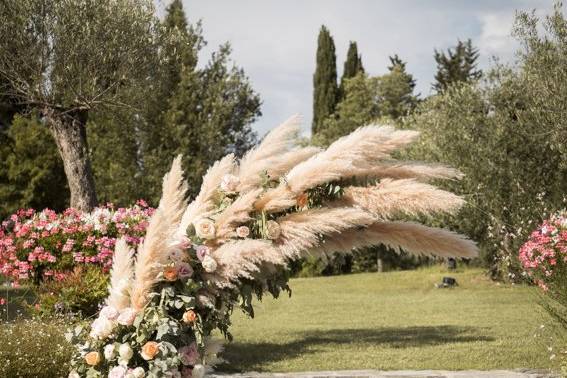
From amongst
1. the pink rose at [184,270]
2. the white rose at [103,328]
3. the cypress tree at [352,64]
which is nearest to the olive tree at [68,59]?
the white rose at [103,328]

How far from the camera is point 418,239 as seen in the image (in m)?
2.29

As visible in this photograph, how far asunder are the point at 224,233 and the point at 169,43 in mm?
17970

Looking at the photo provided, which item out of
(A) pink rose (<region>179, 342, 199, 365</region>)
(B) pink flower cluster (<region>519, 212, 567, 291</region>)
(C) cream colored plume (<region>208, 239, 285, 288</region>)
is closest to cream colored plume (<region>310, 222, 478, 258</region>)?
(C) cream colored plume (<region>208, 239, 285, 288</region>)

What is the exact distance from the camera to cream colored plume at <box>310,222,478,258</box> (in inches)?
89.6

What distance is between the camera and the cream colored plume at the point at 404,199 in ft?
7.29

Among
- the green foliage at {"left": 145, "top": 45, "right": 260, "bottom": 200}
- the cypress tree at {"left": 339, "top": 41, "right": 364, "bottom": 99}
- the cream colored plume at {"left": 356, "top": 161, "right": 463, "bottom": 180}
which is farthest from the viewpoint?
the cypress tree at {"left": 339, "top": 41, "right": 364, "bottom": 99}

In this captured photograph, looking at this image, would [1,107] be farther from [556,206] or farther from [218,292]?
[218,292]

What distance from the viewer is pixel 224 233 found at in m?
2.51

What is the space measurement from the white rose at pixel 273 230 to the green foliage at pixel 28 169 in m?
32.6

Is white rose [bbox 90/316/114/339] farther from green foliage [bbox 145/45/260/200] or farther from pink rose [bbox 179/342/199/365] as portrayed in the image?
green foliage [bbox 145/45/260/200]

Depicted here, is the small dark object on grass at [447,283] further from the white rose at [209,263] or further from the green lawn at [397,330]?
the white rose at [209,263]

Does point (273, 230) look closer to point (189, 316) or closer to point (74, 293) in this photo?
point (189, 316)

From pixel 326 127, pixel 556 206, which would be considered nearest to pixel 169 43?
pixel 556 206

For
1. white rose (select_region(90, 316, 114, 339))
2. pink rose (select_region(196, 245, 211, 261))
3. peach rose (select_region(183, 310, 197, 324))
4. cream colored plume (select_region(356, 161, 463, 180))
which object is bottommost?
white rose (select_region(90, 316, 114, 339))
